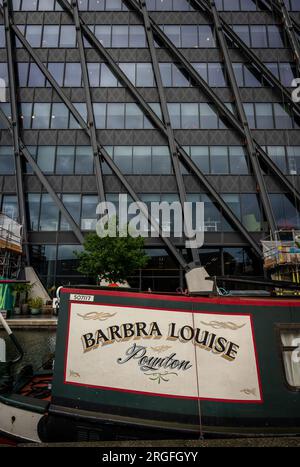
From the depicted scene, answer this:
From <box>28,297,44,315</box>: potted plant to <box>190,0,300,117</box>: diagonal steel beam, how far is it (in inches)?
1183

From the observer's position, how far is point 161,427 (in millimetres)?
3889

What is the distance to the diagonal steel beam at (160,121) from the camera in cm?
2503

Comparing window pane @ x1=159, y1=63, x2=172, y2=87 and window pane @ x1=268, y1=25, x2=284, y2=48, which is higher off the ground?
window pane @ x1=268, y1=25, x2=284, y2=48

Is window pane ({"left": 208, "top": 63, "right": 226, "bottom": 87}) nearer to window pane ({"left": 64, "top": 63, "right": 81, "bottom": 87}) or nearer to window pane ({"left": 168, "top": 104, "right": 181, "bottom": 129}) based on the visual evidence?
window pane ({"left": 168, "top": 104, "right": 181, "bottom": 129})

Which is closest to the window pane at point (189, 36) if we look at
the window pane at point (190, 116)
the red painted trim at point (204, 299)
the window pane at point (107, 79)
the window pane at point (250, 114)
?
the window pane at point (190, 116)

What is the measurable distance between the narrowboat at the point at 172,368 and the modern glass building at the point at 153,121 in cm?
2047

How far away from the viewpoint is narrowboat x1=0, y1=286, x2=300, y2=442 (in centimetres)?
396

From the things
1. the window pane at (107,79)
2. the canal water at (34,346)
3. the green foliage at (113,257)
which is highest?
the window pane at (107,79)

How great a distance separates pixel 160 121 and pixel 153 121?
0.92 metres

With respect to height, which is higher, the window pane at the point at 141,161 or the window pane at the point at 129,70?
the window pane at the point at 129,70

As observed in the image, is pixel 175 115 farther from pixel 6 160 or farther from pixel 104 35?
pixel 6 160

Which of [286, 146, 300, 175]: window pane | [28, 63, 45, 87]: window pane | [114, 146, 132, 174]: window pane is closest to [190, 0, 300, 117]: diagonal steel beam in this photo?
[286, 146, 300, 175]: window pane

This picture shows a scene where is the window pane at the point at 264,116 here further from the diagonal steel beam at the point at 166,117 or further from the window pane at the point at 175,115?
the diagonal steel beam at the point at 166,117
